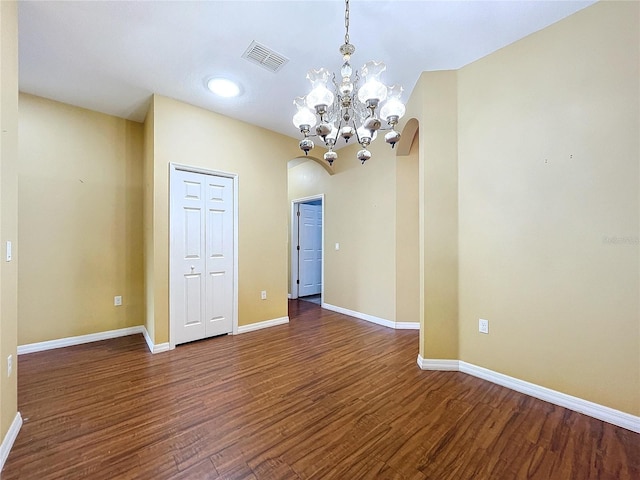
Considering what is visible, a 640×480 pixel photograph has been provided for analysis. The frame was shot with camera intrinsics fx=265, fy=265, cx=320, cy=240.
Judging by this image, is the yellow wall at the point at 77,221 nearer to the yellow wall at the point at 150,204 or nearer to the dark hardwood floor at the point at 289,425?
the yellow wall at the point at 150,204

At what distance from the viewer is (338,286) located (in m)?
4.59

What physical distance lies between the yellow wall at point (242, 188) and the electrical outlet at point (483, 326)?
8.31 ft

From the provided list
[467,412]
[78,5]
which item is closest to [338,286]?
[467,412]

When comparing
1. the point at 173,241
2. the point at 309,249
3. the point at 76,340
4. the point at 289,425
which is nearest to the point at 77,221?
the point at 173,241

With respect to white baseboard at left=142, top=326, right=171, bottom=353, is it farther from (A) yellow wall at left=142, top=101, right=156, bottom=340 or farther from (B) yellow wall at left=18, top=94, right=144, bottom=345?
(B) yellow wall at left=18, top=94, right=144, bottom=345

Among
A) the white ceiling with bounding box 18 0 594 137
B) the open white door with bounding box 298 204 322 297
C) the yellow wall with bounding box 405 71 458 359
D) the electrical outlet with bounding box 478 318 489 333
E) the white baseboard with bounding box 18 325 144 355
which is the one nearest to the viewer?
the white ceiling with bounding box 18 0 594 137

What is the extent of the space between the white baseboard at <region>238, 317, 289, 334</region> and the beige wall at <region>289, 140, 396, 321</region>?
1.11 m

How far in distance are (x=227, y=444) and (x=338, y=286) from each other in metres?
3.17

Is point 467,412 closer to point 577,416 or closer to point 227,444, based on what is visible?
point 577,416

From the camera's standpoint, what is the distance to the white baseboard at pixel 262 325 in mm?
3525

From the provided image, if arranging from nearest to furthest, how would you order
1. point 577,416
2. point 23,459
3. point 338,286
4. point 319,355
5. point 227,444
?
point 23,459 → point 227,444 → point 577,416 → point 319,355 → point 338,286

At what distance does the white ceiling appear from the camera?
1816 millimetres

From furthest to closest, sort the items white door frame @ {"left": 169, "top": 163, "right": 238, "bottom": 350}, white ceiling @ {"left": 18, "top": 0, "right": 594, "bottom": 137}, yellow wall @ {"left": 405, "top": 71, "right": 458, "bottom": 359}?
white door frame @ {"left": 169, "top": 163, "right": 238, "bottom": 350}, yellow wall @ {"left": 405, "top": 71, "right": 458, "bottom": 359}, white ceiling @ {"left": 18, "top": 0, "right": 594, "bottom": 137}

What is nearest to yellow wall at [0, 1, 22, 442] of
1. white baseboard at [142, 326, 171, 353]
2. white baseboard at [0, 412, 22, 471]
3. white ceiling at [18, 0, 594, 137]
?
white baseboard at [0, 412, 22, 471]
